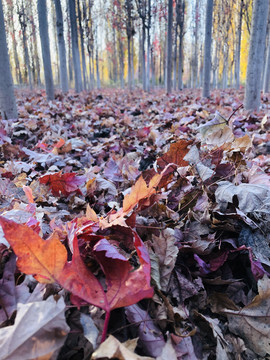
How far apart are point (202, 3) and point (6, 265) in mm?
27721

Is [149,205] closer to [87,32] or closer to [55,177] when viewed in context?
[55,177]

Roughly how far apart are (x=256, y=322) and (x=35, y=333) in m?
0.69

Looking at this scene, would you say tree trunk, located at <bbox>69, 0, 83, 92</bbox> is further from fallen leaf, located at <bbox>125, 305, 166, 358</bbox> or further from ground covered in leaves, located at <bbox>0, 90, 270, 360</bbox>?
fallen leaf, located at <bbox>125, 305, 166, 358</bbox>

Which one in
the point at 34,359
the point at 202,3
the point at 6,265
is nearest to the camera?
the point at 34,359

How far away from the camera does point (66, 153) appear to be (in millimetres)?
2889

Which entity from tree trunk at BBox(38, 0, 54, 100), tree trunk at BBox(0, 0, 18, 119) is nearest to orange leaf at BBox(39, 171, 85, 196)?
tree trunk at BBox(0, 0, 18, 119)

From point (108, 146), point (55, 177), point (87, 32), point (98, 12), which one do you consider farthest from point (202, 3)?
point (55, 177)

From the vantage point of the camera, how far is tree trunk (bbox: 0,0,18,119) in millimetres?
4030

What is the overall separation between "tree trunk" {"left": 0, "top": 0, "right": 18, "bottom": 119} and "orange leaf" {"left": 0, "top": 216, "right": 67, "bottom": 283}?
4247mm

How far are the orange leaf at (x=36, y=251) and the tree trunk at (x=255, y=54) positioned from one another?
5280 mm

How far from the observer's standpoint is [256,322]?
87 cm

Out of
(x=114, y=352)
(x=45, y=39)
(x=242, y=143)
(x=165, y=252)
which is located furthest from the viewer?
(x=45, y=39)

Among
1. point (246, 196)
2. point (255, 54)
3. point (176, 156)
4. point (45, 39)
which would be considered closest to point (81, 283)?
point (246, 196)

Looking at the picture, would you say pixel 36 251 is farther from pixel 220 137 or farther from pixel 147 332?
pixel 220 137
